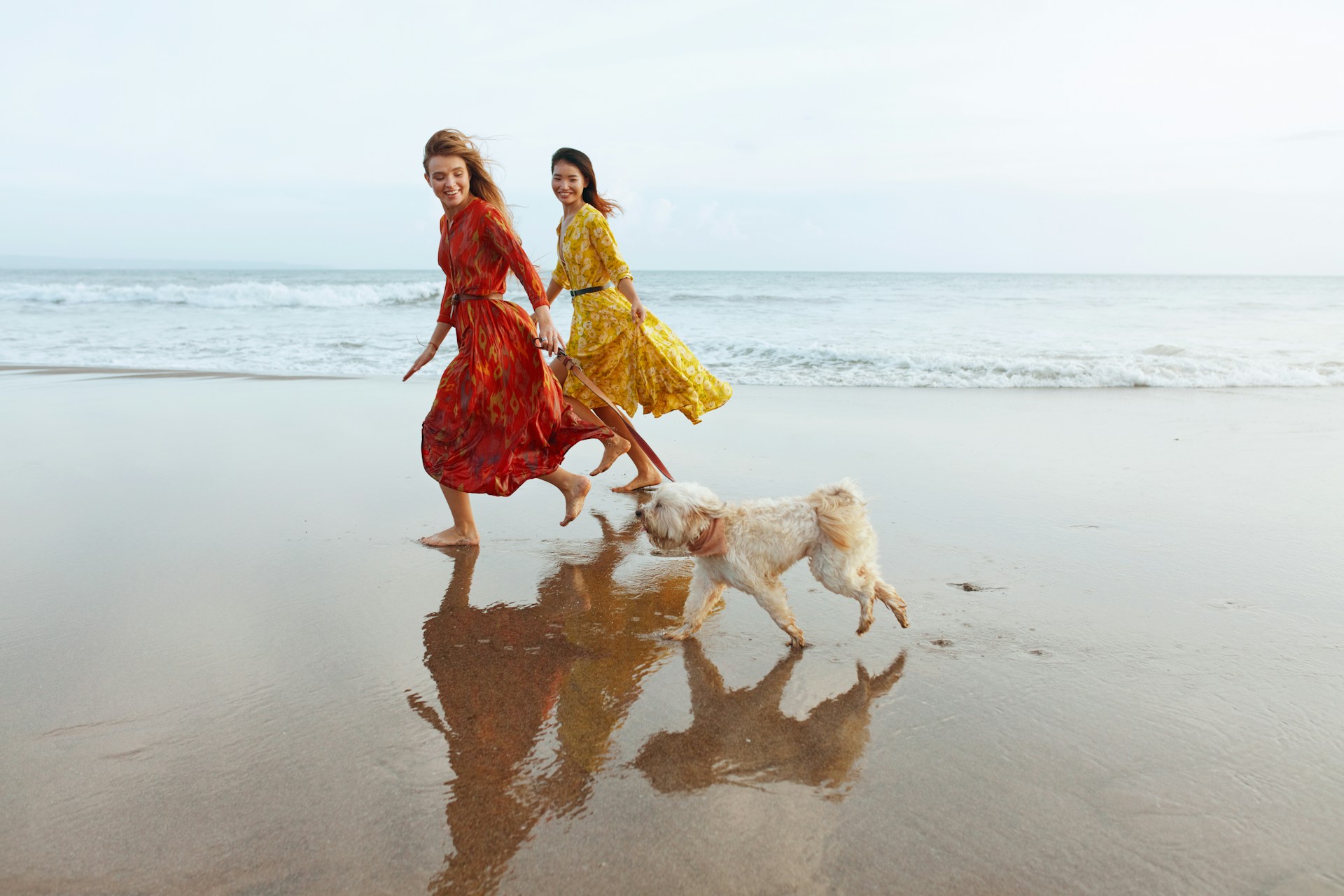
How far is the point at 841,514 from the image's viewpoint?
10.2 ft

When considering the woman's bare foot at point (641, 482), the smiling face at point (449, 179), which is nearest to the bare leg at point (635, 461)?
the woman's bare foot at point (641, 482)

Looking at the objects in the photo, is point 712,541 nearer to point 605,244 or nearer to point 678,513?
point 678,513

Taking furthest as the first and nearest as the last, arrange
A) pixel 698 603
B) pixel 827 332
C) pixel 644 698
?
pixel 827 332 < pixel 698 603 < pixel 644 698

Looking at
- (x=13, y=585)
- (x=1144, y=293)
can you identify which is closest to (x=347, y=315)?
(x=13, y=585)

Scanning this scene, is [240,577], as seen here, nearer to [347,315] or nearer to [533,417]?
[533,417]

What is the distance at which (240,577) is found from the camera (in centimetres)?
388

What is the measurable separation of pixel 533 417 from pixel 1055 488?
334cm

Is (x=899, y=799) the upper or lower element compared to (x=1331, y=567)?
lower

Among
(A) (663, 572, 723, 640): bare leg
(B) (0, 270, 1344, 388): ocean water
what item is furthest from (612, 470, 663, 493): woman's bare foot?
(A) (663, 572, 723, 640): bare leg

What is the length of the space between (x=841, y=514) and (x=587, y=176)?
3100 millimetres

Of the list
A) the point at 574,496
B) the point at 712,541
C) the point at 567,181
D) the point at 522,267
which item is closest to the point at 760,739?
the point at 712,541

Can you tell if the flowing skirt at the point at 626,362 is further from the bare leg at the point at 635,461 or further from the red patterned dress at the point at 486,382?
the red patterned dress at the point at 486,382

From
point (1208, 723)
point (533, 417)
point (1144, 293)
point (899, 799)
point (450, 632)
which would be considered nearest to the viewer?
point (899, 799)

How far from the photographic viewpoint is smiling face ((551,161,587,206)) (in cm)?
514
